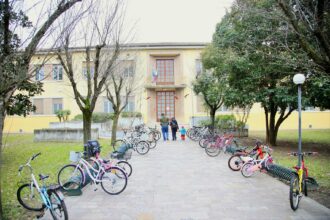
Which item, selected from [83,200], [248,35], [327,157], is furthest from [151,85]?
[83,200]

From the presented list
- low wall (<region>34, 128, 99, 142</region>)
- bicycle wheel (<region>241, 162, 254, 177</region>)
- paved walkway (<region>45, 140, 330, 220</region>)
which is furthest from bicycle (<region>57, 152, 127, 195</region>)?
low wall (<region>34, 128, 99, 142</region>)

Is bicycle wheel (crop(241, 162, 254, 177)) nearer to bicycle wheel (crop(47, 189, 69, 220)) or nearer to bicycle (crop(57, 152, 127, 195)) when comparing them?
bicycle (crop(57, 152, 127, 195))

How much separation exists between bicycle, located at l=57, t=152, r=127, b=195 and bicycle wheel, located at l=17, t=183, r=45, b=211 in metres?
0.73

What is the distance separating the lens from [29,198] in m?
6.69

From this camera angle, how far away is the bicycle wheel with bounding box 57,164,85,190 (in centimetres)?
745

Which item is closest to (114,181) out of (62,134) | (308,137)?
(62,134)

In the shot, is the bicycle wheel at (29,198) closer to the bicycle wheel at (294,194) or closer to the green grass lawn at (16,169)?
the green grass lawn at (16,169)

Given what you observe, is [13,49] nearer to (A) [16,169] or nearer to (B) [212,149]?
(A) [16,169]

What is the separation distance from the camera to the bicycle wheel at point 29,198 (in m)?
6.24

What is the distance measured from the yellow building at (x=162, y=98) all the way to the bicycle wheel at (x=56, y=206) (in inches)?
910

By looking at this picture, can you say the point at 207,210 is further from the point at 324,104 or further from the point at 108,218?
the point at 324,104

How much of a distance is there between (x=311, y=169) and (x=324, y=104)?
13.4 ft

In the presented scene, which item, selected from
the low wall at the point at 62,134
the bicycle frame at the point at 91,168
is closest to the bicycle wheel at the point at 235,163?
the bicycle frame at the point at 91,168

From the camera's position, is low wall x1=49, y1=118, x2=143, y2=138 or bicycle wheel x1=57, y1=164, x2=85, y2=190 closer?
bicycle wheel x1=57, y1=164, x2=85, y2=190
